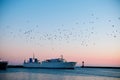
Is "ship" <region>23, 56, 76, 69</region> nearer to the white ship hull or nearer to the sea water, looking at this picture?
the white ship hull

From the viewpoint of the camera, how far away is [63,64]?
108m

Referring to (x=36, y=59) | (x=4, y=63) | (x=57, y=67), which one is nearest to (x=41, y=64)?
(x=36, y=59)

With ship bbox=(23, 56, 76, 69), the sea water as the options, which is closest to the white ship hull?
ship bbox=(23, 56, 76, 69)

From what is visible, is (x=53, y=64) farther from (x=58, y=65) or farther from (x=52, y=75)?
(x=52, y=75)

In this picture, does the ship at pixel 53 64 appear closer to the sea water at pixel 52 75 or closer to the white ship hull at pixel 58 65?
the white ship hull at pixel 58 65

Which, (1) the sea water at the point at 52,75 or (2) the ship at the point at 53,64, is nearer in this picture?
(1) the sea water at the point at 52,75

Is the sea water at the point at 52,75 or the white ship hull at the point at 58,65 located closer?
the sea water at the point at 52,75

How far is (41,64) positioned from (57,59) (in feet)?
38.9

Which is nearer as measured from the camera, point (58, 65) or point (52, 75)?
point (52, 75)

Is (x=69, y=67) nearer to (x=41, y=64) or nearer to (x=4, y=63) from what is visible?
(x=41, y=64)

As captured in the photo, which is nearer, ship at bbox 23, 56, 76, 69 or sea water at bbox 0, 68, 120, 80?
sea water at bbox 0, 68, 120, 80

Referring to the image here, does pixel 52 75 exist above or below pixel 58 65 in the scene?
below

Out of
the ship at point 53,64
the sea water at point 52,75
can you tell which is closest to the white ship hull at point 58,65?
the ship at point 53,64

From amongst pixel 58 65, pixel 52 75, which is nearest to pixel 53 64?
pixel 58 65
